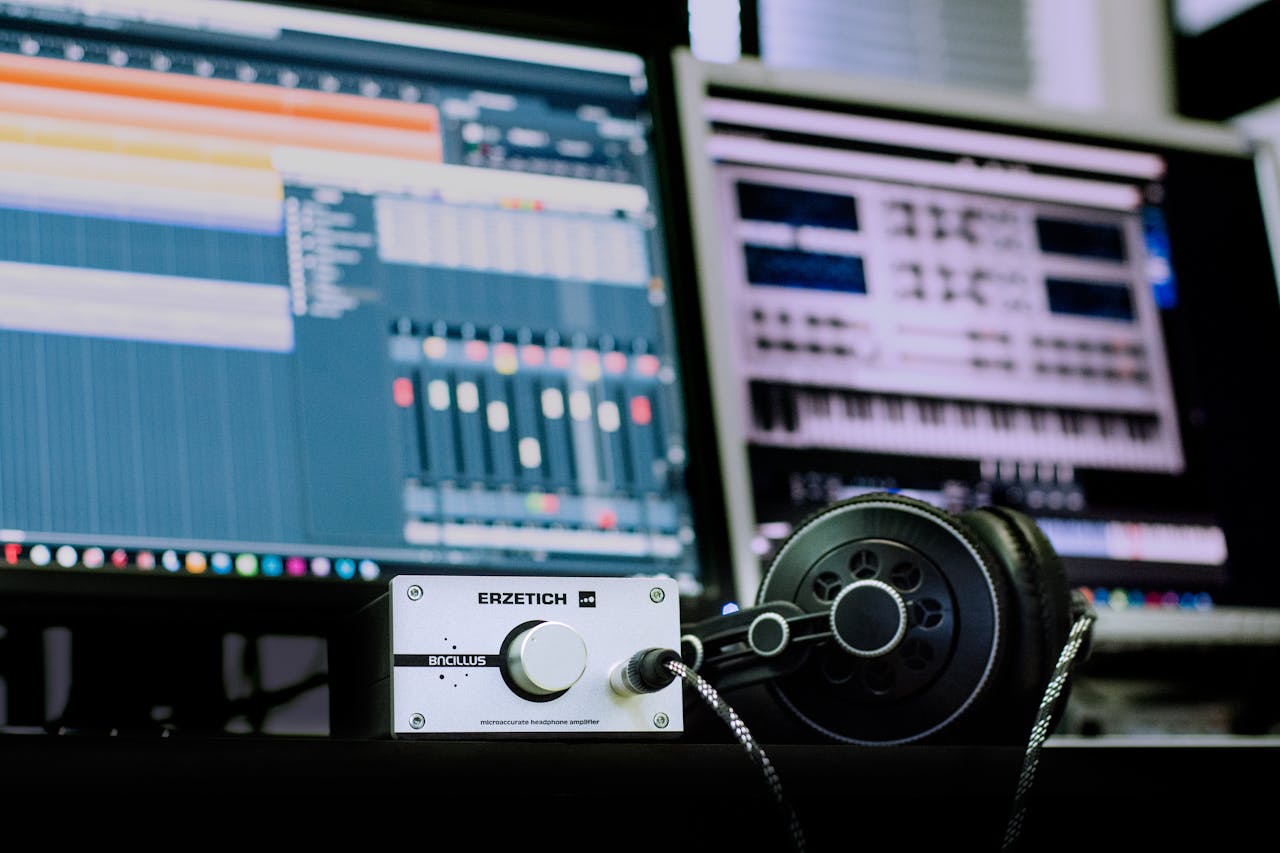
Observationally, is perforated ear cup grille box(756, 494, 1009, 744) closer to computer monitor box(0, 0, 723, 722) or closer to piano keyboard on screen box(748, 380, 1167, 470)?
computer monitor box(0, 0, 723, 722)

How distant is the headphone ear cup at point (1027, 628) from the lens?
Answer: 758mm

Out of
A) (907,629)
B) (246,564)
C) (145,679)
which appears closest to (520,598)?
(907,629)

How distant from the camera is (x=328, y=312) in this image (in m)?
1.00

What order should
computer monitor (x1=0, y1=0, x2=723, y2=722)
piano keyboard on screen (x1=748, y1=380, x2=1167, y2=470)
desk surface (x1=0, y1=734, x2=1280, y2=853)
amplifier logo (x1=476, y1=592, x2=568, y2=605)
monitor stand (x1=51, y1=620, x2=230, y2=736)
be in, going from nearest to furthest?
desk surface (x1=0, y1=734, x2=1280, y2=853)
amplifier logo (x1=476, y1=592, x2=568, y2=605)
computer monitor (x1=0, y1=0, x2=723, y2=722)
monitor stand (x1=51, y1=620, x2=230, y2=736)
piano keyboard on screen (x1=748, y1=380, x2=1167, y2=470)

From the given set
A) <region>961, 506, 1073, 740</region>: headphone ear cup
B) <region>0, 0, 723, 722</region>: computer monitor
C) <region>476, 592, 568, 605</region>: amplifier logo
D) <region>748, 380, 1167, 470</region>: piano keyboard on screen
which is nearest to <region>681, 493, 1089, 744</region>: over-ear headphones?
<region>961, 506, 1073, 740</region>: headphone ear cup

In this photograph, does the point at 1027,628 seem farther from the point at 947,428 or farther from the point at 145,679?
the point at 145,679

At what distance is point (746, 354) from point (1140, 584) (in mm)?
377

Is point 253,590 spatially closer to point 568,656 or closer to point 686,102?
point 568,656

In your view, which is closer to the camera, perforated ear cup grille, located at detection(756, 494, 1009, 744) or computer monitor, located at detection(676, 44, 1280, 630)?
Answer: perforated ear cup grille, located at detection(756, 494, 1009, 744)

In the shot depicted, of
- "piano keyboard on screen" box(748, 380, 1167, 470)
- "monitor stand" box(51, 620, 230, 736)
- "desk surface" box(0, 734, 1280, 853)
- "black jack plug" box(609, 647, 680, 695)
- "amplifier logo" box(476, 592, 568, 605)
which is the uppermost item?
"piano keyboard on screen" box(748, 380, 1167, 470)

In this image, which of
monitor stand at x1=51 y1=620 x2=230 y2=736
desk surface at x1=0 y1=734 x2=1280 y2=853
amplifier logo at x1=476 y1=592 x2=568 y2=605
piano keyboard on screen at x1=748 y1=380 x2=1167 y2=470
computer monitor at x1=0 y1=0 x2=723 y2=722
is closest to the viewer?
desk surface at x1=0 y1=734 x2=1280 y2=853

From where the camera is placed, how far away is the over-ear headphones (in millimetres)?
754

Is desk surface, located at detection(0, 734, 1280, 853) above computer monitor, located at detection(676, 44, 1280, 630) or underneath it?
underneath

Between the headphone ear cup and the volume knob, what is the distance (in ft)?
0.74
